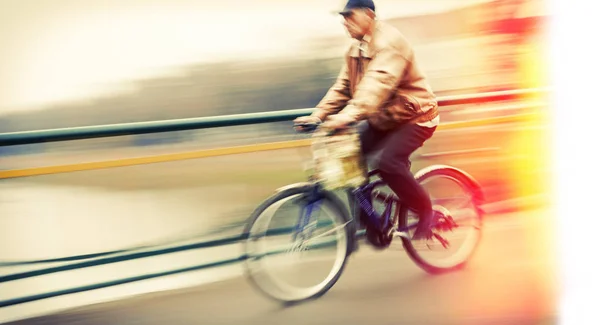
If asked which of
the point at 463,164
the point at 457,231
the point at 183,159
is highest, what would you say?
the point at 183,159

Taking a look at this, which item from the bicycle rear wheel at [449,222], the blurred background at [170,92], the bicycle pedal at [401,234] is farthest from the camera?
the bicycle rear wheel at [449,222]

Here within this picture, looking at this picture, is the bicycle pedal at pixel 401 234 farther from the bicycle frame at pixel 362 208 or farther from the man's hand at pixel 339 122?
the man's hand at pixel 339 122

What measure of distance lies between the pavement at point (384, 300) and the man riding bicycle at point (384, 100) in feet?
1.32

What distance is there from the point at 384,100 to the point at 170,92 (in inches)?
33.8

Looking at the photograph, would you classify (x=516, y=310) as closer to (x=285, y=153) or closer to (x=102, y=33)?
(x=285, y=153)

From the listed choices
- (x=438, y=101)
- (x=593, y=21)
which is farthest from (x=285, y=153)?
(x=593, y=21)

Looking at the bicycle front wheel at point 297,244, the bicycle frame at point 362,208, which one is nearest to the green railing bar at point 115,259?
the bicycle front wheel at point 297,244

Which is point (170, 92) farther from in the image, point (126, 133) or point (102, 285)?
point (102, 285)

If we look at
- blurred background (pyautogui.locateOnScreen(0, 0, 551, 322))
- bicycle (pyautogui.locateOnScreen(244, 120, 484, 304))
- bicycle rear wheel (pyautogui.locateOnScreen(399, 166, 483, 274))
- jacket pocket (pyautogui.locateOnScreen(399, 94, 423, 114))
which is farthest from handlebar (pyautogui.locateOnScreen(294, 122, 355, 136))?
bicycle rear wheel (pyautogui.locateOnScreen(399, 166, 483, 274))

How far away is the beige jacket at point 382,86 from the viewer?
2.54 meters

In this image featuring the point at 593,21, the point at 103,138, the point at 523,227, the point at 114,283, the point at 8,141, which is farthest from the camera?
the point at 523,227

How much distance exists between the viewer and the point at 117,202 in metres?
2.64

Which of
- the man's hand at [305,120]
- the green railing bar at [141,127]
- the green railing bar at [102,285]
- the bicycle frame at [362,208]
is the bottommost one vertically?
the green railing bar at [102,285]

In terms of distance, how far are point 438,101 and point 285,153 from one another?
0.73m
